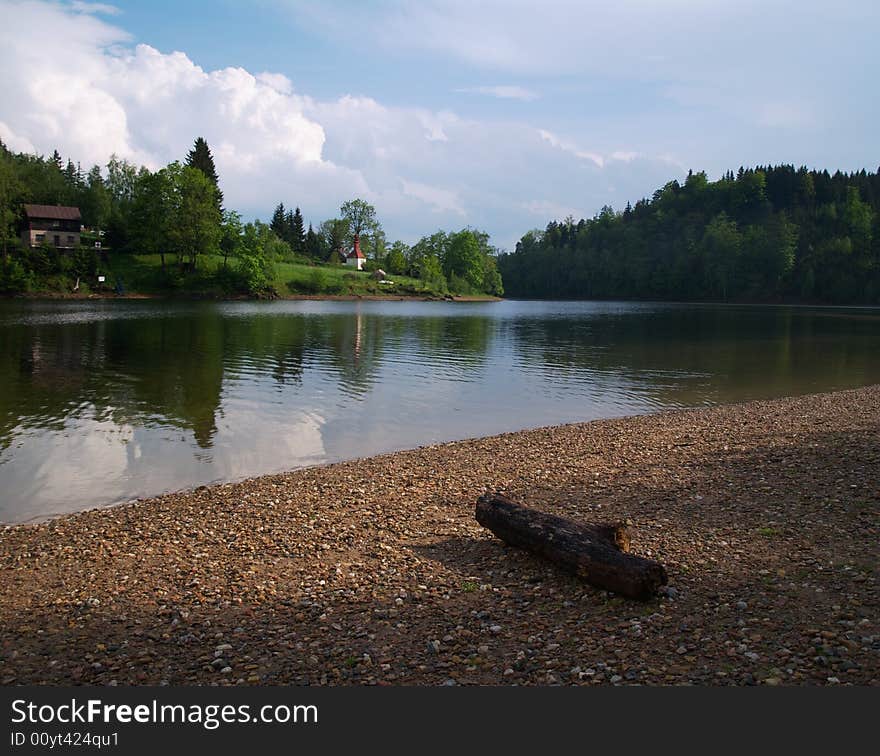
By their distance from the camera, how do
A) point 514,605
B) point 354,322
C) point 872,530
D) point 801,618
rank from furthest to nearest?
1. point 354,322
2. point 872,530
3. point 514,605
4. point 801,618

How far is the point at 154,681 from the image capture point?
6332 millimetres

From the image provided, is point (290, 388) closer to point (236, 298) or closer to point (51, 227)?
point (236, 298)

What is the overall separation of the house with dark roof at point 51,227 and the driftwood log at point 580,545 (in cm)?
12680

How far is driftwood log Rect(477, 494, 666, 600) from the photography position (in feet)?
24.4

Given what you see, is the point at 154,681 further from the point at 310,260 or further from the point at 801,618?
the point at 310,260

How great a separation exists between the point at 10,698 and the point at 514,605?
525 cm

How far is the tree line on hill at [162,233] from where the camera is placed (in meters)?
102

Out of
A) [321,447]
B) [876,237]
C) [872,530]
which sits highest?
[876,237]

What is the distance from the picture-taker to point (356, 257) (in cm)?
15975

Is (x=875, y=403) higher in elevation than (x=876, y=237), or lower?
lower

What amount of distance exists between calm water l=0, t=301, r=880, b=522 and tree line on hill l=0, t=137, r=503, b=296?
51.1 metres

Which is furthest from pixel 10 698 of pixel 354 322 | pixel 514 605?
pixel 354 322

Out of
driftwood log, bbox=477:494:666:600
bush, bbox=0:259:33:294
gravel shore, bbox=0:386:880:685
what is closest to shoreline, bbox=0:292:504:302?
bush, bbox=0:259:33:294

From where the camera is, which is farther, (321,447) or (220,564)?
(321,447)
